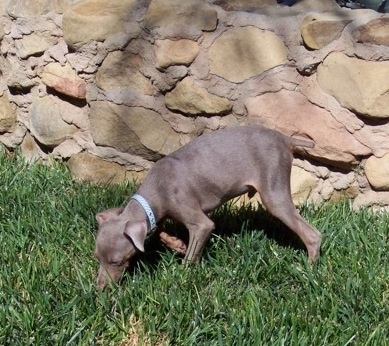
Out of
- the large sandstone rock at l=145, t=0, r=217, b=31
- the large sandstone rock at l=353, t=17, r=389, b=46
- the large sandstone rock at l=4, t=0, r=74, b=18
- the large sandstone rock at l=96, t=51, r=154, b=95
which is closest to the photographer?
the large sandstone rock at l=353, t=17, r=389, b=46

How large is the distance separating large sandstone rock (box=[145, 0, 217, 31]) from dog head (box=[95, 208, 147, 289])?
139 centimetres

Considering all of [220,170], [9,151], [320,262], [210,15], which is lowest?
[9,151]

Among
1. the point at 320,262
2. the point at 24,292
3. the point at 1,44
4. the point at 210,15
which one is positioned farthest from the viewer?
the point at 1,44

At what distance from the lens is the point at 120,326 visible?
372 cm

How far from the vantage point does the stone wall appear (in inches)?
184

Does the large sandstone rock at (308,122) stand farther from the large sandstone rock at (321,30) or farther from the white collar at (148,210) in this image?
the white collar at (148,210)

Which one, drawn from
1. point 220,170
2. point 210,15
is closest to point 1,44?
point 210,15

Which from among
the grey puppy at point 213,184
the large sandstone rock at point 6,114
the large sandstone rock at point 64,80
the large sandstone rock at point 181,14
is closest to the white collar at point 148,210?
the grey puppy at point 213,184

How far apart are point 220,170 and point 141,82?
1.02 meters

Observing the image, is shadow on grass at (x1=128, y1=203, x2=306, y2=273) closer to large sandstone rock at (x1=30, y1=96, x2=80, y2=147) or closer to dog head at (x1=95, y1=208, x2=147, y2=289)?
dog head at (x1=95, y1=208, x2=147, y2=289)

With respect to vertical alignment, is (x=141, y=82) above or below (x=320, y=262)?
above

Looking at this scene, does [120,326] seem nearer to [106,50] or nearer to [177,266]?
[177,266]

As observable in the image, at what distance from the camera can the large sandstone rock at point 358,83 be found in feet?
15.0

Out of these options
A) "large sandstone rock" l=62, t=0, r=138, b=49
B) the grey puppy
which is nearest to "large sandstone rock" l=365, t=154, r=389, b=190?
the grey puppy
